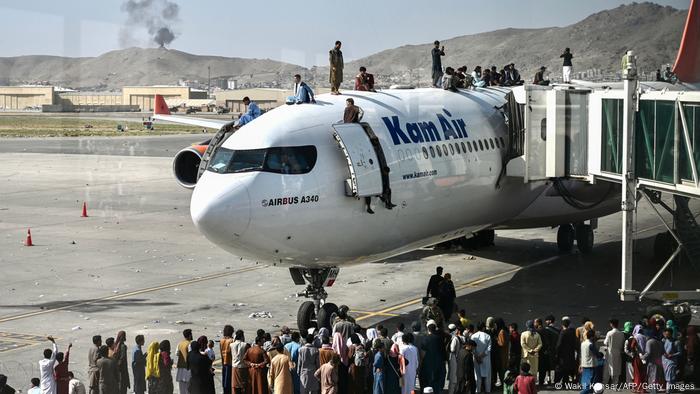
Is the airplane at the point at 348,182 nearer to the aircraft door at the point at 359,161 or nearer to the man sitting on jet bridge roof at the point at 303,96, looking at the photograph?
the aircraft door at the point at 359,161

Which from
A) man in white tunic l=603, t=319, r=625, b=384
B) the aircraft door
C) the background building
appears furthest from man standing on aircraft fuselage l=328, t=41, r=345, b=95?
the background building

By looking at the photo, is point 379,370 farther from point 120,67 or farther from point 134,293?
point 120,67

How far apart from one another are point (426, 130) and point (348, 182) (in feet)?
12.0

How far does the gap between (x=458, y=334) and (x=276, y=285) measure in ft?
34.8

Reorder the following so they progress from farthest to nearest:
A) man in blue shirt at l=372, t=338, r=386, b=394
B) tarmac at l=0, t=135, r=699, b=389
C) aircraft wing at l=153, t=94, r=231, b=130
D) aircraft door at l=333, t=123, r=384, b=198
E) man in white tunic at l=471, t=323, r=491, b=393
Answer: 1. aircraft wing at l=153, t=94, r=231, b=130
2. tarmac at l=0, t=135, r=699, b=389
3. aircraft door at l=333, t=123, r=384, b=198
4. man in white tunic at l=471, t=323, r=491, b=393
5. man in blue shirt at l=372, t=338, r=386, b=394

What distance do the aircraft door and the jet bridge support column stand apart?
16.3 ft

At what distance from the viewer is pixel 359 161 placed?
20.5 m

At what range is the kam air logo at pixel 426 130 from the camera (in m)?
22.1

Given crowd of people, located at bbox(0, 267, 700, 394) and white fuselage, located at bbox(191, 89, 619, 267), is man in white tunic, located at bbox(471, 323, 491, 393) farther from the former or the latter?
white fuselage, located at bbox(191, 89, 619, 267)

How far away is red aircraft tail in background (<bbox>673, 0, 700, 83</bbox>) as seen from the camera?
68.4ft

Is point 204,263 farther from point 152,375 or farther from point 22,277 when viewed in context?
point 152,375

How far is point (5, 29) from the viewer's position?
82.6ft

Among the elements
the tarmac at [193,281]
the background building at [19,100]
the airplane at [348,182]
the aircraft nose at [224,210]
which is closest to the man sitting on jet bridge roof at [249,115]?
the airplane at [348,182]

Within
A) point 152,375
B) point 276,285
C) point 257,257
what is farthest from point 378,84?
point 152,375
